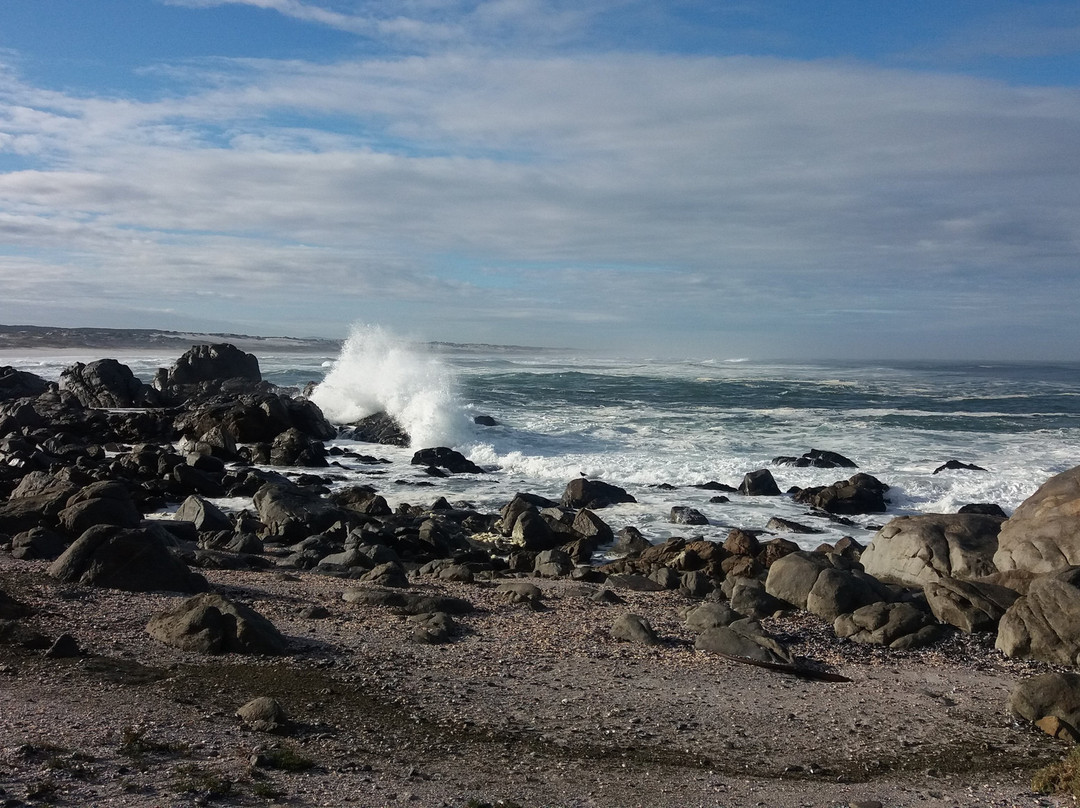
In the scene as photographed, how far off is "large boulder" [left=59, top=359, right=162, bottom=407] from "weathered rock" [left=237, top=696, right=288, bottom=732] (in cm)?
3017

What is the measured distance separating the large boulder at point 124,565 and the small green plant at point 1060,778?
846 cm

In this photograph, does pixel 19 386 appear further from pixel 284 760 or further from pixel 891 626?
pixel 891 626

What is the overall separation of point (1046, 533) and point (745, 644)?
4896 mm

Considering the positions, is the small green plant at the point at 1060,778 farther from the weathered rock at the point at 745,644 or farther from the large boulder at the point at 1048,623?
the large boulder at the point at 1048,623

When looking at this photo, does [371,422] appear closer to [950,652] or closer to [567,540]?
[567,540]

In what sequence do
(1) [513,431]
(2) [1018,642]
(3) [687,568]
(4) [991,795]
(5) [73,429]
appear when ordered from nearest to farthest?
(4) [991,795], (2) [1018,642], (3) [687,568], (5) [73,429], (1) [513,431]

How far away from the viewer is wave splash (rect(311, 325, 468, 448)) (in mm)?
28062

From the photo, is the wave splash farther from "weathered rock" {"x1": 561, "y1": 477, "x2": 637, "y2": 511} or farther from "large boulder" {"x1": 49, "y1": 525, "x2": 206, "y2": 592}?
"large boulder" {"x1": 49, "y1": 525, "x2": 206, "y2": 592}

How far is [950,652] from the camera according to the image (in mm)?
9203

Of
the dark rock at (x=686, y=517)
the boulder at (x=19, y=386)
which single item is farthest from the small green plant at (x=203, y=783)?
the boulder at (x=19, y=386)

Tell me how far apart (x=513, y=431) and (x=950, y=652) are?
20911 millimetres

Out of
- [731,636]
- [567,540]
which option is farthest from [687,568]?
A: [731,636]

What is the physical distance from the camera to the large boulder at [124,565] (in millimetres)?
9750

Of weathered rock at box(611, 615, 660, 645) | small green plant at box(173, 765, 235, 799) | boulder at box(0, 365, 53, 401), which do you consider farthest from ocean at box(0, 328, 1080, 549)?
boulder at box(0, 365, 53, 401)
